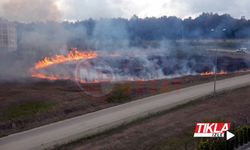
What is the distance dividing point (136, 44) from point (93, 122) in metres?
43.7

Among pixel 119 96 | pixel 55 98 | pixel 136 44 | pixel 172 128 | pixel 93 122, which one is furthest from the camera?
pixel 136 44

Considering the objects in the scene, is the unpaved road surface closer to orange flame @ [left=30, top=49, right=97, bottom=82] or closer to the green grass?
the green grass

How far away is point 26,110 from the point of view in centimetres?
3775

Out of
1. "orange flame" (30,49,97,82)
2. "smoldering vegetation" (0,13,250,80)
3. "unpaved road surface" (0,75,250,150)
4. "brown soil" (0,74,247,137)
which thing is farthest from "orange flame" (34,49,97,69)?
"unpaved road surface" (0,75,250,150)

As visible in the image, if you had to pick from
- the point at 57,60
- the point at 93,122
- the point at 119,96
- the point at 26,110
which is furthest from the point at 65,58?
the point at 93,122

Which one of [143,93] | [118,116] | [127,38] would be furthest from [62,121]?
[127,38]

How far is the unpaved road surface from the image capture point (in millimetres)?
27656

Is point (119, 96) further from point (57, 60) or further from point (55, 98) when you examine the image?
point (57, 60)

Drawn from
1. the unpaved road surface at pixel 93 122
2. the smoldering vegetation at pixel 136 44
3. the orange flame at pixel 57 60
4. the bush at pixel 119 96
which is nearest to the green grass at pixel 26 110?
the unpaved road surface at pixel 93 122

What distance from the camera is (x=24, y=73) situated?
58.4 metres

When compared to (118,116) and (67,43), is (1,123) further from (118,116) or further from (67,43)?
(67,43)

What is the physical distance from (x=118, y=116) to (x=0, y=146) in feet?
34.8

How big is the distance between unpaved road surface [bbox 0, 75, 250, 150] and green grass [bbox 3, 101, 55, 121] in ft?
13.6

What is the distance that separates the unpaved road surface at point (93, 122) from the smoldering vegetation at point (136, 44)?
20.7m
